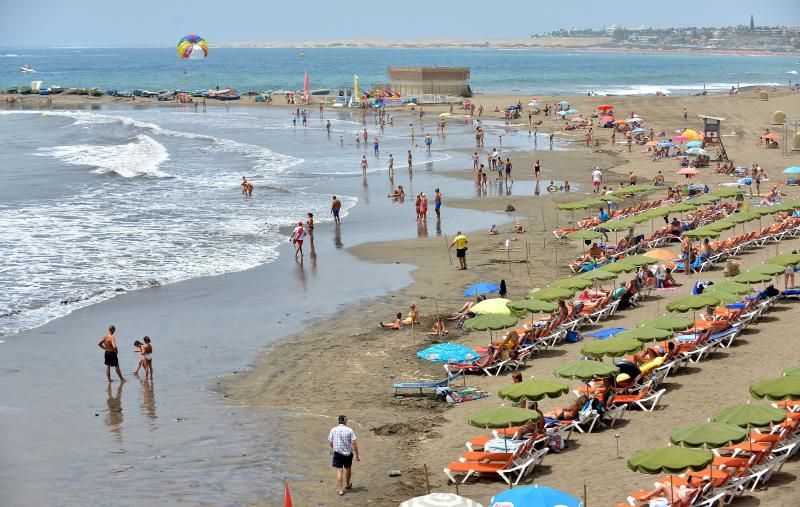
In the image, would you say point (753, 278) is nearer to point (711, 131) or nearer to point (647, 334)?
point (647, 334)

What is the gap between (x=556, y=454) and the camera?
13.7 meters

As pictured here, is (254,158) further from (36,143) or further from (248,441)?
(248,441)

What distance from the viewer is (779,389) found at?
12.6 m

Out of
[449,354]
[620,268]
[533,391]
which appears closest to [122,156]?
[620,268]

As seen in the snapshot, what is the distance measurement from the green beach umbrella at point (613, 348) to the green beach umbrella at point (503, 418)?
9.33 ft

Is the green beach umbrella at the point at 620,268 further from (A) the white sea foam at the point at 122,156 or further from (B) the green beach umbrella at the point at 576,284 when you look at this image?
(A) the white sea foam at the point at 122,156

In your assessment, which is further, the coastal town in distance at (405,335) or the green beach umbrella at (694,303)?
the green beach umbrella at (694,303)

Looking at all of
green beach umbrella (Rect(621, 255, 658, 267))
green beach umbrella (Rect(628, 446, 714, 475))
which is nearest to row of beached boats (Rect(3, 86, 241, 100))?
green beach umbrella (Rect(621, 255, 658, 267))

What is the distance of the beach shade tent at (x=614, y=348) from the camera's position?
15.7 metres

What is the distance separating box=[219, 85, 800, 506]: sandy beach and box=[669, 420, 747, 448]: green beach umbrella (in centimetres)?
70

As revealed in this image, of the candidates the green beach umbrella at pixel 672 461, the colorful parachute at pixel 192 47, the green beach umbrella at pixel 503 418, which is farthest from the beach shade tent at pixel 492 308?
the colorful parachute at pixel 192 47

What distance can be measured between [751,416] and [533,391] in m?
2.95

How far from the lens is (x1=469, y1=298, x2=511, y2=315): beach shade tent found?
62.7 feet

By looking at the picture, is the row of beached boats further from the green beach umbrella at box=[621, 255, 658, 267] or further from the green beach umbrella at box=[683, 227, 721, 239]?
the green beach umbrella at box=[621, 255, 658, 267]
